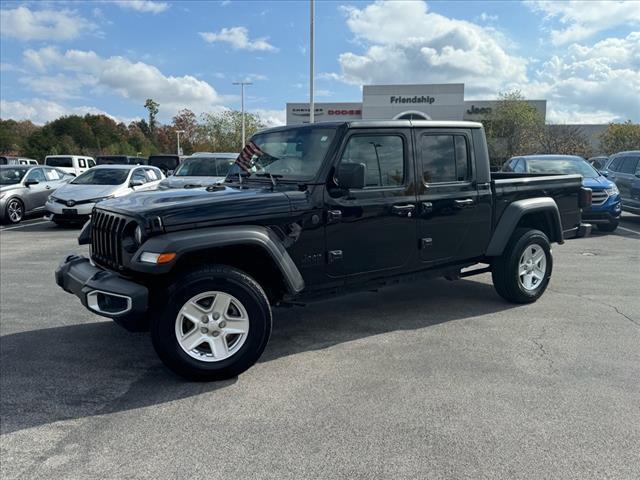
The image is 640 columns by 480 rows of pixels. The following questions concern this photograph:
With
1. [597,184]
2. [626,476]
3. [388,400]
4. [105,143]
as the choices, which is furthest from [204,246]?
[105,143]

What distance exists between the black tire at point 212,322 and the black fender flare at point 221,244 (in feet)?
0.66

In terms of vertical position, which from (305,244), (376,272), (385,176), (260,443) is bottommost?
(260,443)

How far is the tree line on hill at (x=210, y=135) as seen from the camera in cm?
3641

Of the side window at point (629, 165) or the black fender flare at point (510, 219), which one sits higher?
the side window at point (629, 165)

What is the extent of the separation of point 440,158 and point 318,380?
2522 millimetres

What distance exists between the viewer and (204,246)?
3.66m

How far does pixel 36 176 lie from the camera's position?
14680mm

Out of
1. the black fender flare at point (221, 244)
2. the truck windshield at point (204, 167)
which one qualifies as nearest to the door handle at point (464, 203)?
the black fender flare at point (221, 244)

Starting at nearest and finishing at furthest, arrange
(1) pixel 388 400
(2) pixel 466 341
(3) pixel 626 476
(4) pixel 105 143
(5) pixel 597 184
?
(3) pixel 626 476, (1) pixel 388 400, (2) pixel 466 341, (5) pixel 597 184, (4) pixel 105 143

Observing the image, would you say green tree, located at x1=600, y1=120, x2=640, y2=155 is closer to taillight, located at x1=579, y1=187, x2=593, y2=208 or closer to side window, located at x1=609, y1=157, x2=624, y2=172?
side window, located at x1=609, y1=157, x2=624, y2=172

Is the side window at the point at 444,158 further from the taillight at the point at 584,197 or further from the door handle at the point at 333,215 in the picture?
the taillight at the point at 584,197

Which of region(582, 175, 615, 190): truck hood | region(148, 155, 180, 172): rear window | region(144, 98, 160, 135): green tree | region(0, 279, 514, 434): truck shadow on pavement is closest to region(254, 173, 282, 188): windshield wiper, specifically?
region(0, 279, 514, 434): truck shadow on pavement

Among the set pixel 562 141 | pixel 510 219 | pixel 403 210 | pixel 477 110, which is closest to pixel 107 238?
pixel 403 210

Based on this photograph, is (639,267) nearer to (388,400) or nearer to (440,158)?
(440,158)
